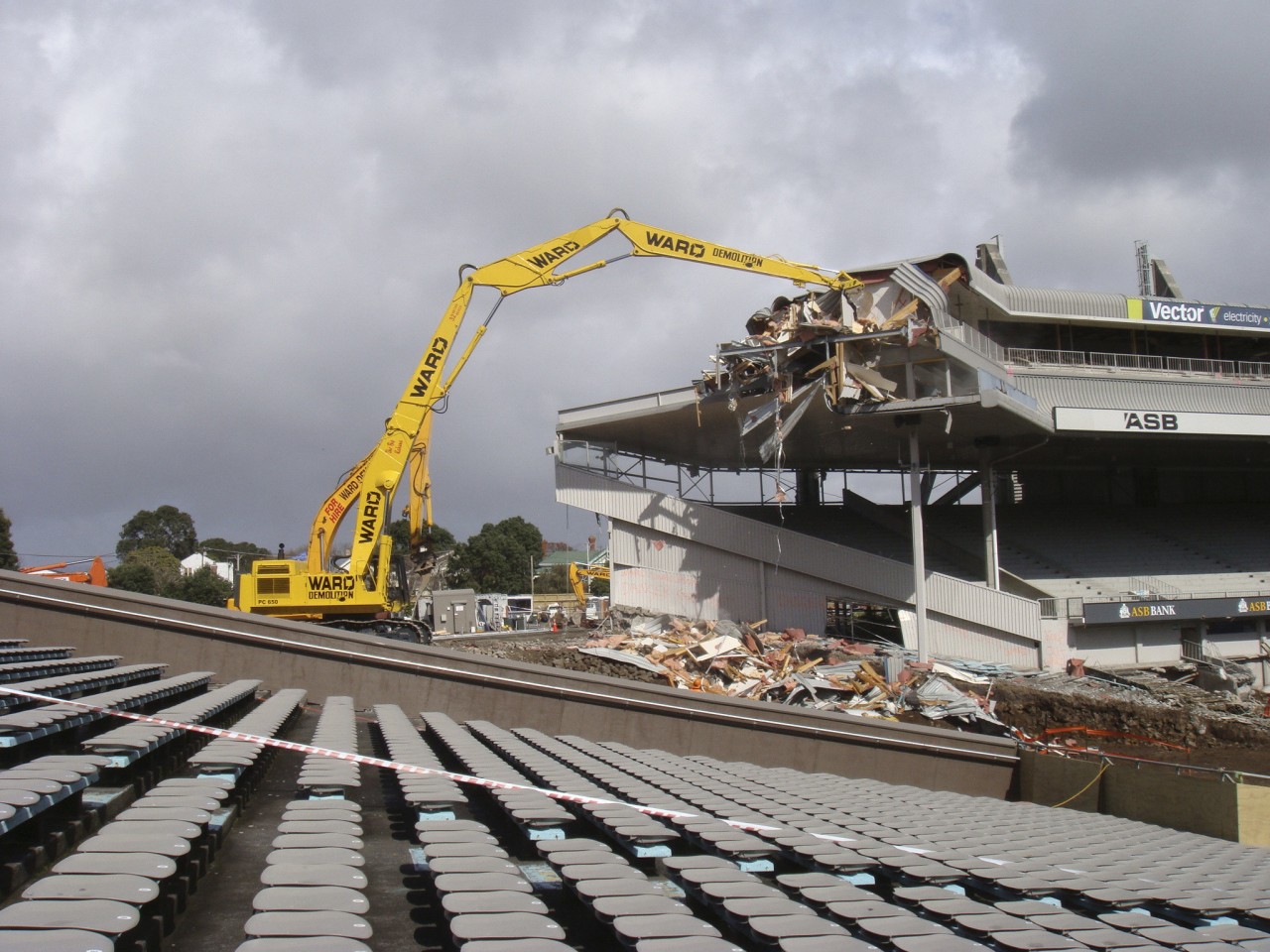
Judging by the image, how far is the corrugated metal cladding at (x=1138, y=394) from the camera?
3045 cm

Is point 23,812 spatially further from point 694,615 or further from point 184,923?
point 694,615

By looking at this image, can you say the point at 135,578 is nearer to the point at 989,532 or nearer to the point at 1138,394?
the point at 989,532

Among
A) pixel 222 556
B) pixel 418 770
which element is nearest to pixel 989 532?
pixel 418 770

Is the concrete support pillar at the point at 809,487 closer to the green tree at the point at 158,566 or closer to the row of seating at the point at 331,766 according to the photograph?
the row of seating at the point at 331,766

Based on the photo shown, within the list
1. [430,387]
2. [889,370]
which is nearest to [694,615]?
[889,370]

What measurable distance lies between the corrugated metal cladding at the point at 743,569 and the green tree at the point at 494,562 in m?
55.6

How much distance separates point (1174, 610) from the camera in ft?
94.3

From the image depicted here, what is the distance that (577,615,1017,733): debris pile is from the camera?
2219cm

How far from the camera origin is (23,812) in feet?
14.7

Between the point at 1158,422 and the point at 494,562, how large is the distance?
65518mm

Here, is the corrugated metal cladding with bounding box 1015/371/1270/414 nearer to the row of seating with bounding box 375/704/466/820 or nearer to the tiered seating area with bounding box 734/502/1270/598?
the tiered seating area with bounding box 734/502/1270/598

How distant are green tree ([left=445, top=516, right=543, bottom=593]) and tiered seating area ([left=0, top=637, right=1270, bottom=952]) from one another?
255ft

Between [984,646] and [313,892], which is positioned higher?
[313,892]

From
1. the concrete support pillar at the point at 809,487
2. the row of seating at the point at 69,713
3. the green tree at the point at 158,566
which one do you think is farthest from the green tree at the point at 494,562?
the row of seating at the point at 69,713
